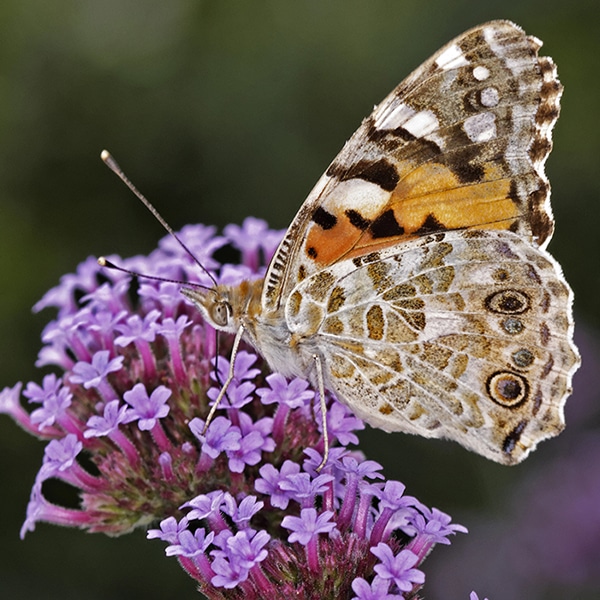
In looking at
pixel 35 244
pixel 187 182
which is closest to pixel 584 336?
pixel 187 182

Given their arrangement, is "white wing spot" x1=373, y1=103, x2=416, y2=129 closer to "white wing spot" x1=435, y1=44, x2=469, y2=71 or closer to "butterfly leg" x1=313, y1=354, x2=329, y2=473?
"white wing spot" x1=435, y1=44, x2=469, y2=71

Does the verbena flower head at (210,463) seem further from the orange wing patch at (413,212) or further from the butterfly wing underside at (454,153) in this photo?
the butterfly wing underside at (454,153)

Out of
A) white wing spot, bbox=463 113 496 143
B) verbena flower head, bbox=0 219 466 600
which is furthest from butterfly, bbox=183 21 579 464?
verbena flower head, bbox=0 219 466 600

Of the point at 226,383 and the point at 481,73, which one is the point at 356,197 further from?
the point at 226,383

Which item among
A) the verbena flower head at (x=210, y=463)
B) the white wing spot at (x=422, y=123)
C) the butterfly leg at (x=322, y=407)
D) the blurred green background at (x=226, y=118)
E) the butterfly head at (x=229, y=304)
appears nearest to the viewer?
the verbena flower head at (x=210, y=463)

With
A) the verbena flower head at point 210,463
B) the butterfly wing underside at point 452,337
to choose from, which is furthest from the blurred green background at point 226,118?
the butterfly wing underside at point 452,337
